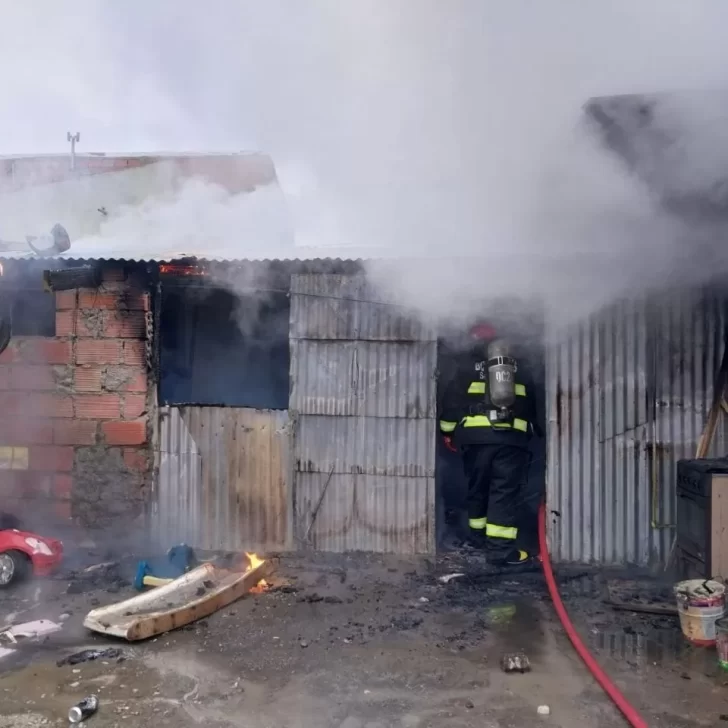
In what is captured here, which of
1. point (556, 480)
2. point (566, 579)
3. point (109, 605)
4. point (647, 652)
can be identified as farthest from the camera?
point (556, 480)

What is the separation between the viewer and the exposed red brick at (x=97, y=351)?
6934 mm

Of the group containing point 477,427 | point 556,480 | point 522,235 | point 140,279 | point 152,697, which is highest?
point 522,235

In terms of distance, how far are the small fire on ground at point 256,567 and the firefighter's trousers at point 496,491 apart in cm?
227

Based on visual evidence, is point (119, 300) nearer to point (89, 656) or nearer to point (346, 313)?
point (346, 313)

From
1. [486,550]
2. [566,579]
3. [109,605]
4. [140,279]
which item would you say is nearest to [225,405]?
[140,279]

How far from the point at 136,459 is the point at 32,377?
1.49m

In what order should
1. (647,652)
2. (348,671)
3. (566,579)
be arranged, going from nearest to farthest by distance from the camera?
1. (348,671)
2. (647,652)
3. (566,579)

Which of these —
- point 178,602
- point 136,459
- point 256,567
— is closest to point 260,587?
point 256,567

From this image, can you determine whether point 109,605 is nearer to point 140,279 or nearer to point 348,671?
point 348,671

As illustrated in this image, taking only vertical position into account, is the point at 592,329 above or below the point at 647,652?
above

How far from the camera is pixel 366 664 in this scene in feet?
14.5

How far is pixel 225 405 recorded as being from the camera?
22.6 ft

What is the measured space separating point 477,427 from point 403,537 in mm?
1433

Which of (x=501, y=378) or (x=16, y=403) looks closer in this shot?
(x=501, y=378)
